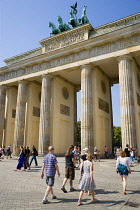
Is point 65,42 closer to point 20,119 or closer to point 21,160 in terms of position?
point 20,119

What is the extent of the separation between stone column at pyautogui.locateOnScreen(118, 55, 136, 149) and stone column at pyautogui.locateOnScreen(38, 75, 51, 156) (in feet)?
32.1

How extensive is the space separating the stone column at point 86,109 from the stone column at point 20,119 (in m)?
9.95

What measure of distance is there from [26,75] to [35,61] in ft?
8.95

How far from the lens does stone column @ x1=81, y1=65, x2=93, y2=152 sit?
797 inches

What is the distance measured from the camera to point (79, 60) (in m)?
22.9

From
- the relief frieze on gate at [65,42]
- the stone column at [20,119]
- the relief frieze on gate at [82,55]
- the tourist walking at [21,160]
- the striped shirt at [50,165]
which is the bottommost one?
the tourist walking at [21,160]

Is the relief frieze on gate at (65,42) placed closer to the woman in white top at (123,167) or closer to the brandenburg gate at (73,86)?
the brandenburg gate at (73,86)

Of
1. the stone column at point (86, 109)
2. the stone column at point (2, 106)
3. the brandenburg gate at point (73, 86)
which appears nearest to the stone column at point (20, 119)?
the brandenburg gate at point (73, 86)

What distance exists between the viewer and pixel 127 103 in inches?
730

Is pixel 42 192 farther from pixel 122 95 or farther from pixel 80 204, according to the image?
pixel 122 95

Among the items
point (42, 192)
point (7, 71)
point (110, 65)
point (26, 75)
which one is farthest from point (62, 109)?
point (42, 192)

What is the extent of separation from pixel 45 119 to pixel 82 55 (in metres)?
9.42

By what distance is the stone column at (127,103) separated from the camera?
17.7 metres

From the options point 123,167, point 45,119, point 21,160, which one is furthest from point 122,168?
point 45,119
